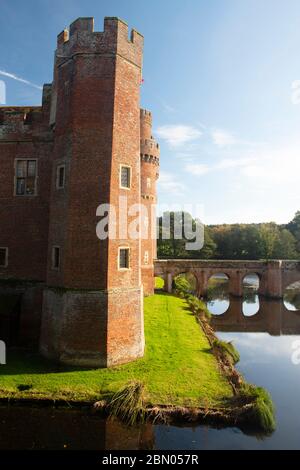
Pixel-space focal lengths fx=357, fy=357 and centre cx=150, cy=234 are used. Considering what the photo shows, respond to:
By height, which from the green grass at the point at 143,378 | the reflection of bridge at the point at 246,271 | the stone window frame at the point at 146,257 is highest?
the stone window frame at the point at 146,257

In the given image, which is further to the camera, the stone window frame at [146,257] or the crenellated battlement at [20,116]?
the stone window frame at [146,257]

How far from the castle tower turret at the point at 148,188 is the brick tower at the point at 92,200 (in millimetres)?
14294

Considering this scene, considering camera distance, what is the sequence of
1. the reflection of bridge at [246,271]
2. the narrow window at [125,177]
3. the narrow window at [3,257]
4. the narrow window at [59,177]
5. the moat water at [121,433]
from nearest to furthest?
the moat water at [121,433] → the narrow window at [125,177] → the narrow window at [59,177] → the narrow window at [3,257] → the reflection of bridge at [246,271]

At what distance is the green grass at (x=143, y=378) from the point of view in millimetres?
11070

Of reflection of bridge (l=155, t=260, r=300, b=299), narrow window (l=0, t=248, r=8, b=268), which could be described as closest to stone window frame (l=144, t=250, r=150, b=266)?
reflection of bridge (l=155, t=260, r=300, b=299)

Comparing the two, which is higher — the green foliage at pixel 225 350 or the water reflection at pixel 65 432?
the green foliage at pixel 225 350

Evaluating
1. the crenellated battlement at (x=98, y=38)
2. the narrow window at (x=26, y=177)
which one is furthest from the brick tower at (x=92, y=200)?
the narrow window at (x=26, y=177)

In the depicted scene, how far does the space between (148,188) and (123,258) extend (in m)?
16.5

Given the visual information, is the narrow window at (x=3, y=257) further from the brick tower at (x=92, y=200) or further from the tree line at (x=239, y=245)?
the tree line at (x=239, y=245)

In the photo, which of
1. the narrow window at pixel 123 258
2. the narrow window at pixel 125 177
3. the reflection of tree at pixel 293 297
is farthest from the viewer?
the reflection of tree at pixel 293 297

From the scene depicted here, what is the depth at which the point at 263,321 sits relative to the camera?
29750mm


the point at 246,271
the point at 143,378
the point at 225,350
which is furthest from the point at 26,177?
the point at 246,271

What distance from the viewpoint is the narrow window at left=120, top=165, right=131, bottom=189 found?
46.0 feet

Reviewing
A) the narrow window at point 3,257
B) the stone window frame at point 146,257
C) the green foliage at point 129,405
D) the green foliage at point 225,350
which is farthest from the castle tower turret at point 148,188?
the green foliage at point 129,405
